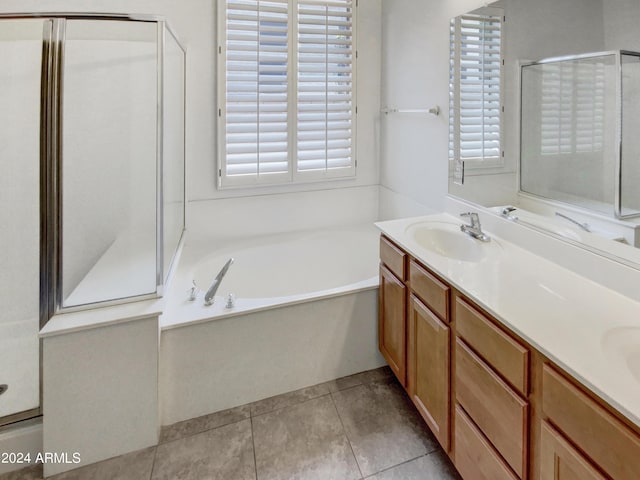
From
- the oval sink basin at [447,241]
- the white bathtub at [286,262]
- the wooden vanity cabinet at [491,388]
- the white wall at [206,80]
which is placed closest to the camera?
the wooden vanity cabinet at [491,388]

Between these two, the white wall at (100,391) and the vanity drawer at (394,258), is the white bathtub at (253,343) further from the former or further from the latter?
the vanity drawer at (394,258)

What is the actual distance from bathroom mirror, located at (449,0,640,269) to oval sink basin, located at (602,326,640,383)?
1.00ft

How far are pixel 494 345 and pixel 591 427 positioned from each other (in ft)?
1.03

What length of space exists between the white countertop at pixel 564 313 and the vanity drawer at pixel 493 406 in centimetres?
19

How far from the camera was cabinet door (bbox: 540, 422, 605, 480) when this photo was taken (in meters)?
0.78

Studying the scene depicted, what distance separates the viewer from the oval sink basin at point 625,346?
0.86 m

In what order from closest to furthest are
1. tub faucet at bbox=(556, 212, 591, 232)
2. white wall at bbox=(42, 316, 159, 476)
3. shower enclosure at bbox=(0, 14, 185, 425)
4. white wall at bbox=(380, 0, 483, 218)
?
tub faucet at bbox=(556, 212, 591, 232) → white wall at bbox=(42, 316, 159, 476) → shower enclosure at bbox=(0, 14, 185, 425) → white wall at bbox=(380, 0, 483, 218)

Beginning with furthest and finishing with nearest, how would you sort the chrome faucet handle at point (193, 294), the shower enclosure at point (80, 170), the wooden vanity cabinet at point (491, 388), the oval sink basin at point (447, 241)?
1. the chrome faucet handle at point (193, 294)
2. the oval sink basin at point (447, 241)
3. the shower enclosure at point (80, 170)
4. the wooden vanity cabinet at point (491, 388)

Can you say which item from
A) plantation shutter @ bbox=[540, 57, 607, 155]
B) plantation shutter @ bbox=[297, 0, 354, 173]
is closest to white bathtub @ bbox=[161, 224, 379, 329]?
plantation shutter @ bbox=[297, 0, 354, 173]

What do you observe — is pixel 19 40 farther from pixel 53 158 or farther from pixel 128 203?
pixel 128 203

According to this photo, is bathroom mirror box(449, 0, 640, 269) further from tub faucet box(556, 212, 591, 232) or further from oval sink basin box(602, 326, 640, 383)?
oval sink basin box(602, 326, 640, 383)

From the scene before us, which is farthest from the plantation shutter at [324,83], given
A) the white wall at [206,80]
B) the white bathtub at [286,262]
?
the white bathtub at [286,262]

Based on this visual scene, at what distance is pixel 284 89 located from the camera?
2.67 meters

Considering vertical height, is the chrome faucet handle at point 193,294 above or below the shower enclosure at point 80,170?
below
